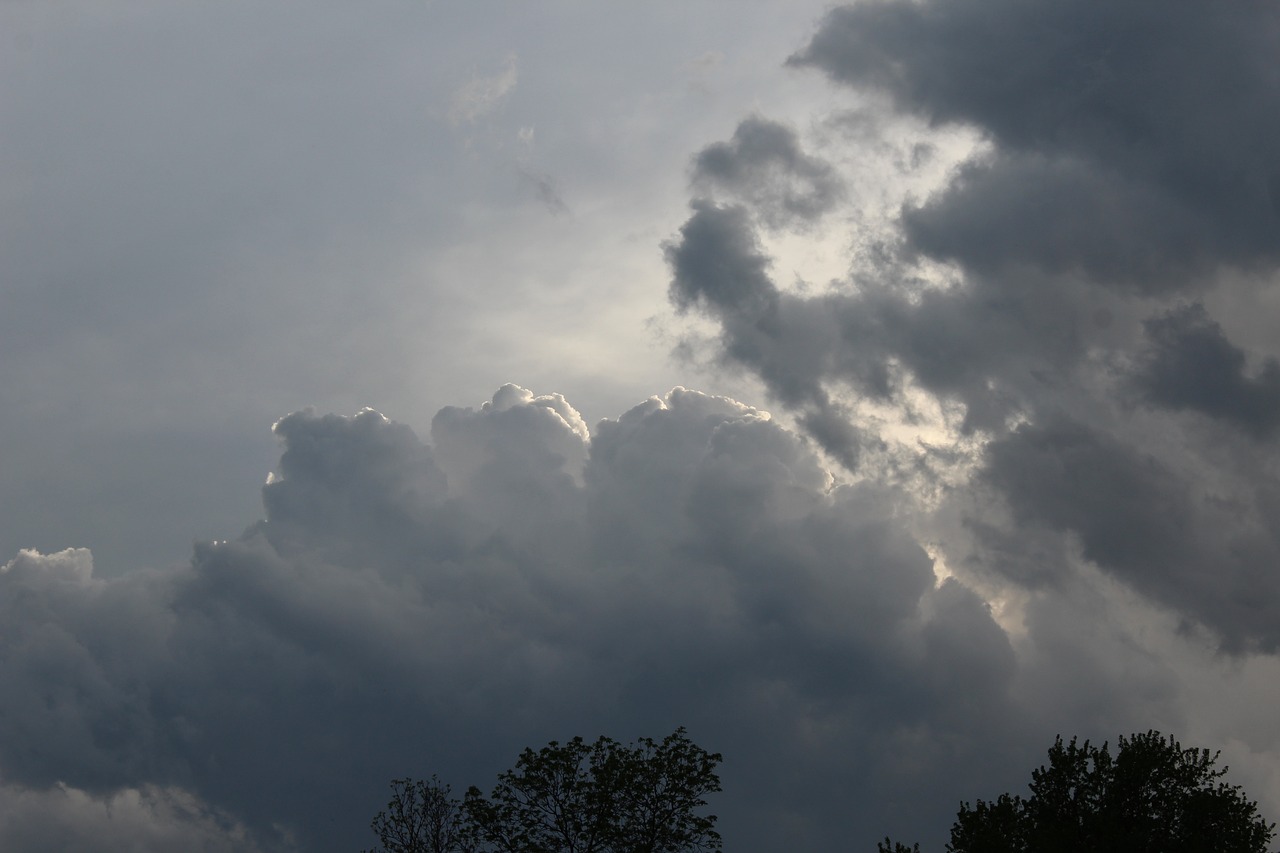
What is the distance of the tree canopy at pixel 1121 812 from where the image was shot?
67.8m

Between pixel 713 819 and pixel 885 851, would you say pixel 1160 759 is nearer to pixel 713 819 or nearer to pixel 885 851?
pixel 885 851

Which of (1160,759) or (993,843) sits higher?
(1160,759)

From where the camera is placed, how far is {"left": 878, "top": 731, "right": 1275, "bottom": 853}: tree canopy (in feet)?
222

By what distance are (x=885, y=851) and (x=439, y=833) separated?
1065 inches

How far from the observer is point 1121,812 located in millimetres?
70375

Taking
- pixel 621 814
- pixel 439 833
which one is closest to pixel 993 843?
pixel 621 814

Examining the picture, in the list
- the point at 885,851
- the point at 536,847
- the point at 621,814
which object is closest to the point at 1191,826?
the point at 885,851

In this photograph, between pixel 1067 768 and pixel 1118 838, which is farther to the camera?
pixel 1067 768

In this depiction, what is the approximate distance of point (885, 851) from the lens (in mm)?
68500

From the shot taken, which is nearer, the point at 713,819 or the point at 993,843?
the point at 993,843

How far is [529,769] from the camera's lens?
255 ft

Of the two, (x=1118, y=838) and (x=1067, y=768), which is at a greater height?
(x=1067, y=768)

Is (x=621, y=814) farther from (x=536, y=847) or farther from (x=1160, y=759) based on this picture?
(x=1160, y=759)

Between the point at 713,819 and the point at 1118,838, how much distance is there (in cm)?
2243
